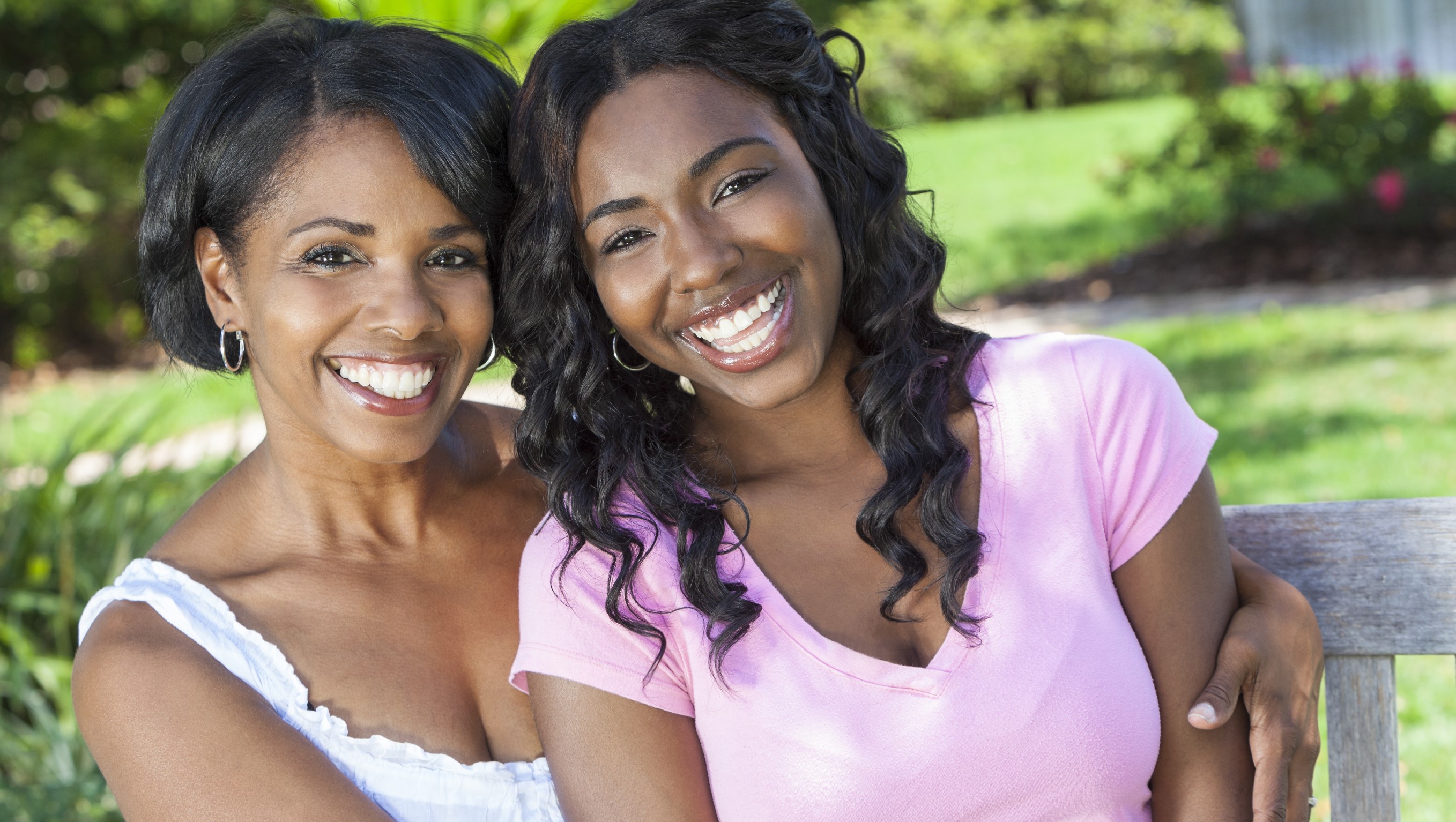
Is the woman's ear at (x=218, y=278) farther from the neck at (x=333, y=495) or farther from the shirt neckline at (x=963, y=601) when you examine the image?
the shirt neckline at (x=963, y=601)

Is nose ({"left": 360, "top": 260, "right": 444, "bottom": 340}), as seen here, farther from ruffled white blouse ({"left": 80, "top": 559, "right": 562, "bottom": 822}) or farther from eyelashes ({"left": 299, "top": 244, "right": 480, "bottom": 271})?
Result: ruffled white blouse ({"left": 80, "top": 559, "right": 562, "bottom": 822})

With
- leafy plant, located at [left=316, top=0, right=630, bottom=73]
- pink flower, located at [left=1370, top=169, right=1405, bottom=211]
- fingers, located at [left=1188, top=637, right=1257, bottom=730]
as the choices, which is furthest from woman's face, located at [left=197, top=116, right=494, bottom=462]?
pink flower, located at [left=1370, top=169, right=1405, bottom=211]

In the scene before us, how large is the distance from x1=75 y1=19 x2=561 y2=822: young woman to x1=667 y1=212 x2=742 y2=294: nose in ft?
1.32

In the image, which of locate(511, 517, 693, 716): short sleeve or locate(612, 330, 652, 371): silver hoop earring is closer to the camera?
locate(511, 517, 693, 716): short sleeve

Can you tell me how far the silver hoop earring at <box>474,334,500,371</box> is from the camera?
105 inches

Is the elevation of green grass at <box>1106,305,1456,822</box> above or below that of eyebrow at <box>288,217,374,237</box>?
below

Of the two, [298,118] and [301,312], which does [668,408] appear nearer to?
[301,312]

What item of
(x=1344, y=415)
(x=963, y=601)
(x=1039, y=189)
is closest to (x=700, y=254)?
(x=963, y=601)

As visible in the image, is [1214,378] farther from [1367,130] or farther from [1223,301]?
[1367,130]

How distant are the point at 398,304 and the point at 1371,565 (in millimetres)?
1735

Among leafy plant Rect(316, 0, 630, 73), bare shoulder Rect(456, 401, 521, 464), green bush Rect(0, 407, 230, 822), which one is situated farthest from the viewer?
leafy plant Rect(316, 0, 630, 73)

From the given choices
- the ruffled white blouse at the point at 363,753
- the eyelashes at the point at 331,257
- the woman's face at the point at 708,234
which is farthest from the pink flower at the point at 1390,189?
the ruffled white blouse at the point at 363,753

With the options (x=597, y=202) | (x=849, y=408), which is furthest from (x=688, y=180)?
(x=849, y=408)

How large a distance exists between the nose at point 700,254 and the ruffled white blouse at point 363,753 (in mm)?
895
